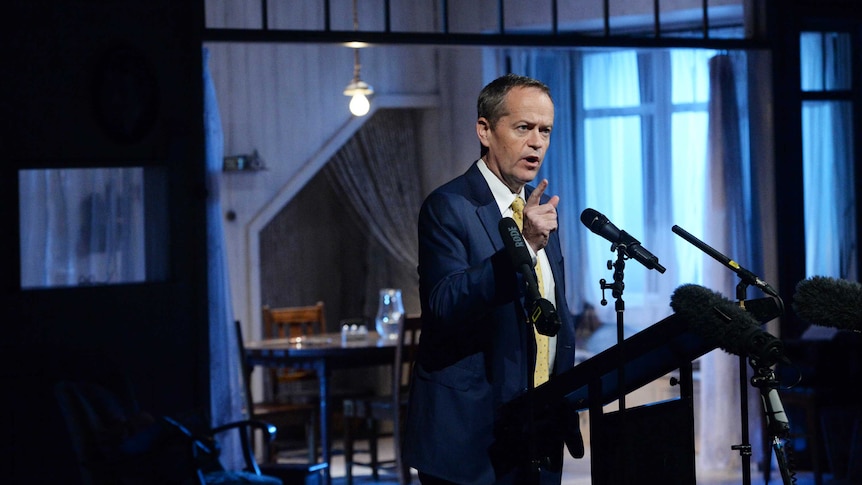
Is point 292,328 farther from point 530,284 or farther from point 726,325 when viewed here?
point 726,325

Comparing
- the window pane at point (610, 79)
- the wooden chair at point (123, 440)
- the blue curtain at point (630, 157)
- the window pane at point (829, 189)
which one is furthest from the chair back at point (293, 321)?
the window pane at point (829, 189)

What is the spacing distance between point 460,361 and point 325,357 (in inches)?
174

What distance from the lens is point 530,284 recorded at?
212cm

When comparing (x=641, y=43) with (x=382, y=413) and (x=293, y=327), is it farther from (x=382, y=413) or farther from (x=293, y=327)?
(x=293, y=327)

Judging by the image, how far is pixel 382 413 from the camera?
7055 millimetres

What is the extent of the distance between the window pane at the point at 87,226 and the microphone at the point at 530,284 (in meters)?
3.32

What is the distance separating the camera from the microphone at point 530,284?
205cm

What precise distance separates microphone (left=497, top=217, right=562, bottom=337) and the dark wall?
2981mm

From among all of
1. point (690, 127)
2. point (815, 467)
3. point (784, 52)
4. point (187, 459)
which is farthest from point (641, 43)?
point (187, 459)

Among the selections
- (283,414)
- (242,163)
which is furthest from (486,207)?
(242,163)

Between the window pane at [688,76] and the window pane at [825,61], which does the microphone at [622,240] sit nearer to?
the window pane at [825,61]

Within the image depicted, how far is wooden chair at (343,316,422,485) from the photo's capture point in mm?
6742

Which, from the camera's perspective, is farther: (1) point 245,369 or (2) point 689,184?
(2) point 689,184

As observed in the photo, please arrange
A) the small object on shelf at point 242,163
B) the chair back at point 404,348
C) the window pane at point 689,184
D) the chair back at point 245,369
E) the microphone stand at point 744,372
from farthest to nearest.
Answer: the small object on shelf at point 242,163, the window pane at point 689,184, the chair back at point 245,369, the chair back at point 404,348, the microphone stand at point 744,372
